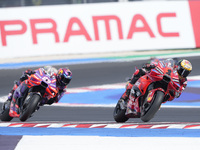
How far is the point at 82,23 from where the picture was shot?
20.3m

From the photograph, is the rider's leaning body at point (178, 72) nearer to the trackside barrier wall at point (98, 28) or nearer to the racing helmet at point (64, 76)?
the racing helmet at point (64, 76)

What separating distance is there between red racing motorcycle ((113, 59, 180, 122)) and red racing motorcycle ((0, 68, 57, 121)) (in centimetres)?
128

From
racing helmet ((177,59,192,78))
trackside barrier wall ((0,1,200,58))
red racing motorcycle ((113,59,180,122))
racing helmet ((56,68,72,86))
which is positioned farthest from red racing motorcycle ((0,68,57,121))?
trackside barrier wall ((0,1,200,58))

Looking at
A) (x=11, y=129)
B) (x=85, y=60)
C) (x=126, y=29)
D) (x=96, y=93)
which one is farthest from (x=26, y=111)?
(x=126, y=29)

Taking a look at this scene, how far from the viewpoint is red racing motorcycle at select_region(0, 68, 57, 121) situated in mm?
9414

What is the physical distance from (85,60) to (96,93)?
213 inches

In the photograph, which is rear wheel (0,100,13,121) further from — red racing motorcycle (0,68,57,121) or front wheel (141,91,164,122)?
front wheel (141,91,164,122)

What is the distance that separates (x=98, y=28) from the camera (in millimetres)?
20344

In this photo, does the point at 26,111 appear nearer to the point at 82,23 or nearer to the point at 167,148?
the point at 167,148

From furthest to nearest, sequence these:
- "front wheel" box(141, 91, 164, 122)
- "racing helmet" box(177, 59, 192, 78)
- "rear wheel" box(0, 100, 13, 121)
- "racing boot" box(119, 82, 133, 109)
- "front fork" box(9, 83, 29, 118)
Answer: "rear wheel" box(0, 100, 13, 121)
"front fork" box(9, 83, 29, 118)
"racing boot" box(119, 82, 133, 109)
"racing helmet" box(177, 59, 192, 78)
"front wheel" box(141, 91, 164, 122)

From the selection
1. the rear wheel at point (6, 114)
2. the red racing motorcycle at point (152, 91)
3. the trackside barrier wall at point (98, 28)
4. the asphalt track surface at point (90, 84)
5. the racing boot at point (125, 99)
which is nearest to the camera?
the red racing motorcycle at point (152, 91)

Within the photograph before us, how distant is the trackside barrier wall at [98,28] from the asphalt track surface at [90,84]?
1.79 meters

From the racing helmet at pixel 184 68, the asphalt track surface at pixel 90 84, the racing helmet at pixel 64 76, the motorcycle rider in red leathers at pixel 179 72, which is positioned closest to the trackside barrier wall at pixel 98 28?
the asphalt track surface at pixel 90 84

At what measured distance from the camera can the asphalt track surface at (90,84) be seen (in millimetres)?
10516
